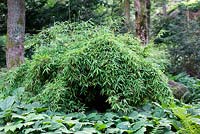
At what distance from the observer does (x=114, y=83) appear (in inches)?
129

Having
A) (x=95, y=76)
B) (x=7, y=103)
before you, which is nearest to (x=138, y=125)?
→ (x=95, y=76)

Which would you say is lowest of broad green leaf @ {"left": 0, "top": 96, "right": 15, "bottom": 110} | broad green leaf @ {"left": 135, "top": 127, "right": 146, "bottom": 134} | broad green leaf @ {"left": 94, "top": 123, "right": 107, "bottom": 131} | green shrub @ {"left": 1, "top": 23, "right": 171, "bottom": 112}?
broad green leaf @ {"left": 135, "top": 127, "right": 146, "bottom": 134}

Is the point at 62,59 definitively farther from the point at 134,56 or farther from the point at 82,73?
the point at 134,56

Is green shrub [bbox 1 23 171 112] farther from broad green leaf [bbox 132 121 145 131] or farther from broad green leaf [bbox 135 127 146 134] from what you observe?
broad green leaf [bbox 135 127 146 134]

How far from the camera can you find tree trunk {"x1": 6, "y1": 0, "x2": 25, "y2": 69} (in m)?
6.46

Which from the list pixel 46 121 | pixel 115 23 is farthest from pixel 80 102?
pixel 115 23

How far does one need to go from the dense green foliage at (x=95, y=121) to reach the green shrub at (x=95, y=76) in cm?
15

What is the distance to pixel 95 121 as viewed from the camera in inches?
120

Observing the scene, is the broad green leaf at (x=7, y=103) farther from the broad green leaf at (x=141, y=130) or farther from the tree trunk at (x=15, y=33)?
the tree trunk at (x=15, y=33)

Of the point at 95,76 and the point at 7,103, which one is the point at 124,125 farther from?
the point at 7,103

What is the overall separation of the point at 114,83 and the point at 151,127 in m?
0.61

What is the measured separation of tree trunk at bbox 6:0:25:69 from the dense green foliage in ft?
10.5

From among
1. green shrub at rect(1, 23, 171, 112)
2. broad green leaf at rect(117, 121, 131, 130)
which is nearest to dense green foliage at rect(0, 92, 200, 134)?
broad green leaf at rect(117, 121, 131, 130)

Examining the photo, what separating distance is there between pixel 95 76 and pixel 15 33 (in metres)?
3.68
